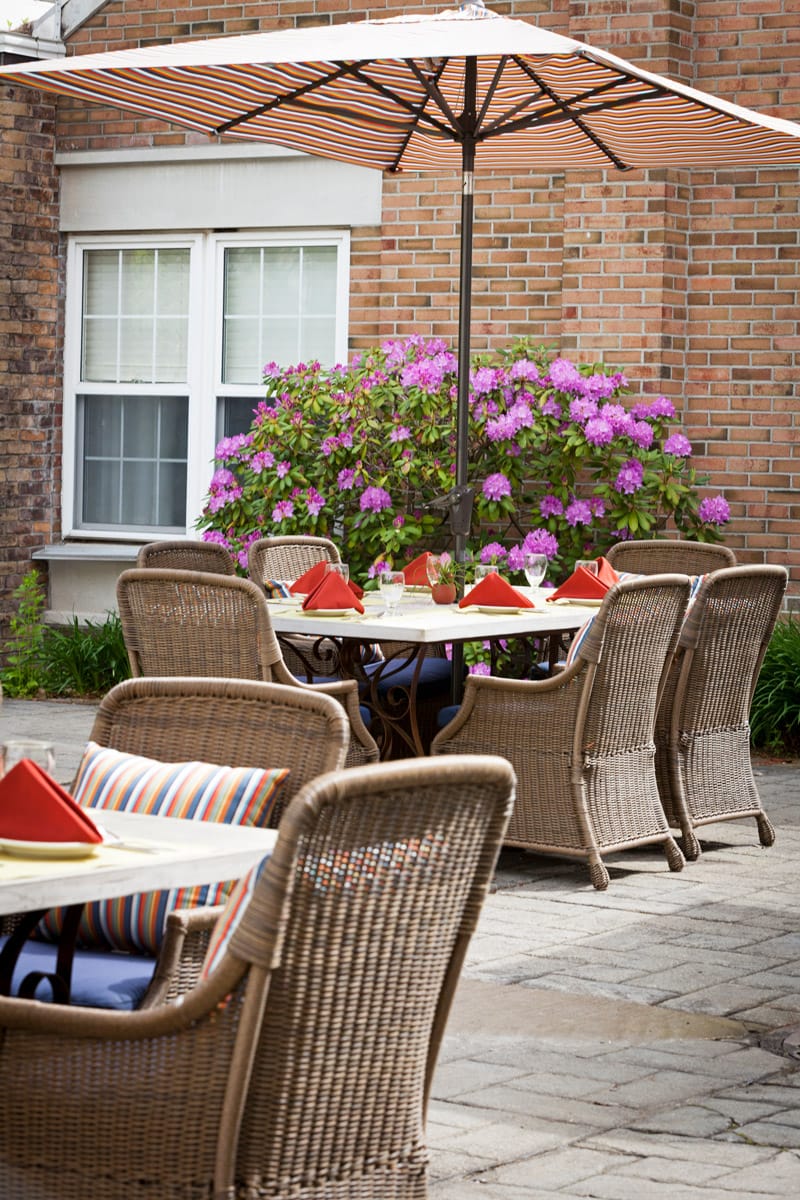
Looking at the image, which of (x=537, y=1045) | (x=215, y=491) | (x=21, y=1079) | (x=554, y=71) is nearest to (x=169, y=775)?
(x=21, y=1079)

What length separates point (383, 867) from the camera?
105 inches

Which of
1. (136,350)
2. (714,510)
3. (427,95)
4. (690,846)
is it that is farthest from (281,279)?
(690,846)

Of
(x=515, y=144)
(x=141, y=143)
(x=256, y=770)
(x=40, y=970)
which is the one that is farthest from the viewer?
(x=141, y=143)

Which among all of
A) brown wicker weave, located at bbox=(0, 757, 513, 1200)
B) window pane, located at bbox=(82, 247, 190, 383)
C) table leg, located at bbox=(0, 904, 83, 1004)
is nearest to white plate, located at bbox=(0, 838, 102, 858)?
table leg, located at bbox=(0, 904, 83, 1004)

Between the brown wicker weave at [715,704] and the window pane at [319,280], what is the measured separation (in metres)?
4.97

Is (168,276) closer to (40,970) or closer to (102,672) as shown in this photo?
(102,672)

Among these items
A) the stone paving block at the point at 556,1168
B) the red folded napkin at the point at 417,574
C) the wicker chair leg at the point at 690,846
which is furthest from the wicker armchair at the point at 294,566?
the stone paving block at the point at 556,1168

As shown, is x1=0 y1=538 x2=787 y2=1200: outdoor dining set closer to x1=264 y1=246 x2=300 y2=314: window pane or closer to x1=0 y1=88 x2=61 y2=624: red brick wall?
x1=264 y1=246 x2=300 y2=314: window pane

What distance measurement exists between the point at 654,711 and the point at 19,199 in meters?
6.90

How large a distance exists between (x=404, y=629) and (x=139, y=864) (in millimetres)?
3368

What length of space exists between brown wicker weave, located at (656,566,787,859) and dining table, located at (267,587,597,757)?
1.50ft

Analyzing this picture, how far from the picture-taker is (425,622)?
6492 millimetres

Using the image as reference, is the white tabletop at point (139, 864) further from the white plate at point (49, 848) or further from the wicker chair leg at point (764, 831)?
the wicker chair leg at point (764, 831)

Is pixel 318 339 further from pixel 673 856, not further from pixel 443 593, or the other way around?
pixel 673 856
